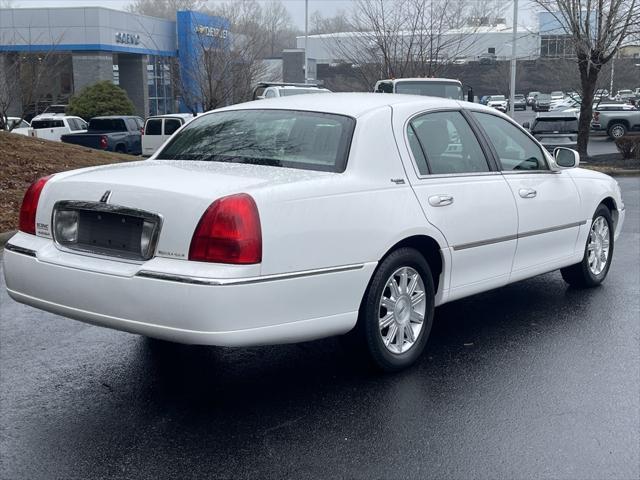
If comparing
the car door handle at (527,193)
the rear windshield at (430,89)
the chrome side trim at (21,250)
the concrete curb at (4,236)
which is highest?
the rear windshield at (430,89)

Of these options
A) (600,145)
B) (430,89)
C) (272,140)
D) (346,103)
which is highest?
(430,89)

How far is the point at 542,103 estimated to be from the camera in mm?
69062

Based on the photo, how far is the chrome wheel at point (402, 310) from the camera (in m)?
5.22

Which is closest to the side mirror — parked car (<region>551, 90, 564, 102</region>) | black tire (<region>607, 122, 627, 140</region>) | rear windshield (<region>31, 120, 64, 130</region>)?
rear windshield (<region>31, 120, 64, 130</region>)

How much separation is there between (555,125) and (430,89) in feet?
29.5

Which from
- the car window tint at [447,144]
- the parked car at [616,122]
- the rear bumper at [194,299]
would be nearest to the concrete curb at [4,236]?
the rear bumper at [194,299]

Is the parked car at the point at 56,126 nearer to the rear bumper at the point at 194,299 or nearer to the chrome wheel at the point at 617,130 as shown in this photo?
the chrome wheel at the point at 617,130

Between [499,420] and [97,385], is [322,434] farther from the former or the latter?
[97,385]

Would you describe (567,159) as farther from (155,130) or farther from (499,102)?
(499,102)

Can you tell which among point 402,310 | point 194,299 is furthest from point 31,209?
point 402,310

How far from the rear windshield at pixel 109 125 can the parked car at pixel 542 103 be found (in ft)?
143

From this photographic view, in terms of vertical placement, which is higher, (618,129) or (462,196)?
(462,196)

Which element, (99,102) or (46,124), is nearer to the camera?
(46,124)

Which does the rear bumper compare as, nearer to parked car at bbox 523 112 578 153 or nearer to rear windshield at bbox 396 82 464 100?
rear windshield at bbox 396 82 464 100
